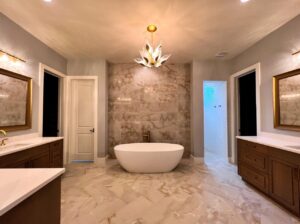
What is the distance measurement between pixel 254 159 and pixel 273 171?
1.30 feet

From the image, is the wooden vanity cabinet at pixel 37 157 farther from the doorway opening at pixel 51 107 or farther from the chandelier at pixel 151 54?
the chandelier at pixel 151 54

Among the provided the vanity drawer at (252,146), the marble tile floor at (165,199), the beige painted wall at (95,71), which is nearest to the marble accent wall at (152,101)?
the beige painted wall at (95,71)

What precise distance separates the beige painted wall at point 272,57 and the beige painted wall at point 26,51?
441cm

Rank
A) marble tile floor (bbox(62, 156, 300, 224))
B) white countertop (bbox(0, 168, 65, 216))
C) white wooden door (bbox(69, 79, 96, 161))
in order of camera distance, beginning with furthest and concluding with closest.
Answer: white wooden door (bbox(69, 79, 96, 161)) < marble tile floor (bbox(62, 156, 300, 224)) < white countertop (bbox(0, 168, 65, 216))

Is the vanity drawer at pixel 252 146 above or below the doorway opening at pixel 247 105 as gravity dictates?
below

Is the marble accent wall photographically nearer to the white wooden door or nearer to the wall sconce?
the white wooden door

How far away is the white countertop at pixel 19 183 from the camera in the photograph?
0.76 metres

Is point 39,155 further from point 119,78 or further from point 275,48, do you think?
point 275,48

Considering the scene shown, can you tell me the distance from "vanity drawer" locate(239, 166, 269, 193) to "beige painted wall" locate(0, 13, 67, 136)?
158 inches

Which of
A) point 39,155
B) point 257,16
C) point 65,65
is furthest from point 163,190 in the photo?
point 65,65

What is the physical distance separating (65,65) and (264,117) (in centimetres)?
479

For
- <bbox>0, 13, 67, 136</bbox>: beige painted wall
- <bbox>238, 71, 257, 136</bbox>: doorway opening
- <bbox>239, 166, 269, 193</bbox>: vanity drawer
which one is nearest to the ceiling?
<bbox>0, 13, 67, 136</bbox>: beige painted wall

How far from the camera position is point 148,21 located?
8.66 ft

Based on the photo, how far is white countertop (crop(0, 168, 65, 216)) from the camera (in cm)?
76
